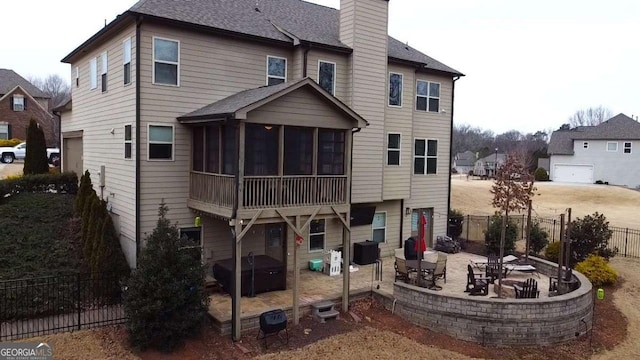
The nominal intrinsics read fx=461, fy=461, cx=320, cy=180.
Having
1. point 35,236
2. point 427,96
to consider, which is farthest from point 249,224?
point 427,96

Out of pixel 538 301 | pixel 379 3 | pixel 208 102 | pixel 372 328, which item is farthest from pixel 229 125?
pixel 538 301

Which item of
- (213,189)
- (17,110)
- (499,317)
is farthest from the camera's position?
(17,110)

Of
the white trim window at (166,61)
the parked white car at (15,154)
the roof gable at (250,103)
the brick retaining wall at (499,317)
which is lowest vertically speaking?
the brick retaining wall at (499,317)

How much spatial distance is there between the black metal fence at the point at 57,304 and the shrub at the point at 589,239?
54.3 ft

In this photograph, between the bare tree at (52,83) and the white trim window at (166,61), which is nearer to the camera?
the white trim window at (166,61)

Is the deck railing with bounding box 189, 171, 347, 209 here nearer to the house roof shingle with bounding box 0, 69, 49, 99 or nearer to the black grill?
the black grill

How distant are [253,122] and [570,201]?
1531 inches

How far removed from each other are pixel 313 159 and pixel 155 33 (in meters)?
5.71

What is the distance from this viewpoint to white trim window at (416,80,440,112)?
→ 19.0 meters

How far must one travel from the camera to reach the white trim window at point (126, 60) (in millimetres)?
13289

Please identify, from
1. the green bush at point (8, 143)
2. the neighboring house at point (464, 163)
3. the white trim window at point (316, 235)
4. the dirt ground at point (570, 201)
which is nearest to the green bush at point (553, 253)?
the white trim window at point (316, 235)

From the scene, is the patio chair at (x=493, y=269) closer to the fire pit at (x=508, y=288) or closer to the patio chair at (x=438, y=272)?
the fire pit at (x=508, y=288)

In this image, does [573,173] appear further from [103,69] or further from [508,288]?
[103,69]

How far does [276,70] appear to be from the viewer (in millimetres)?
15367
